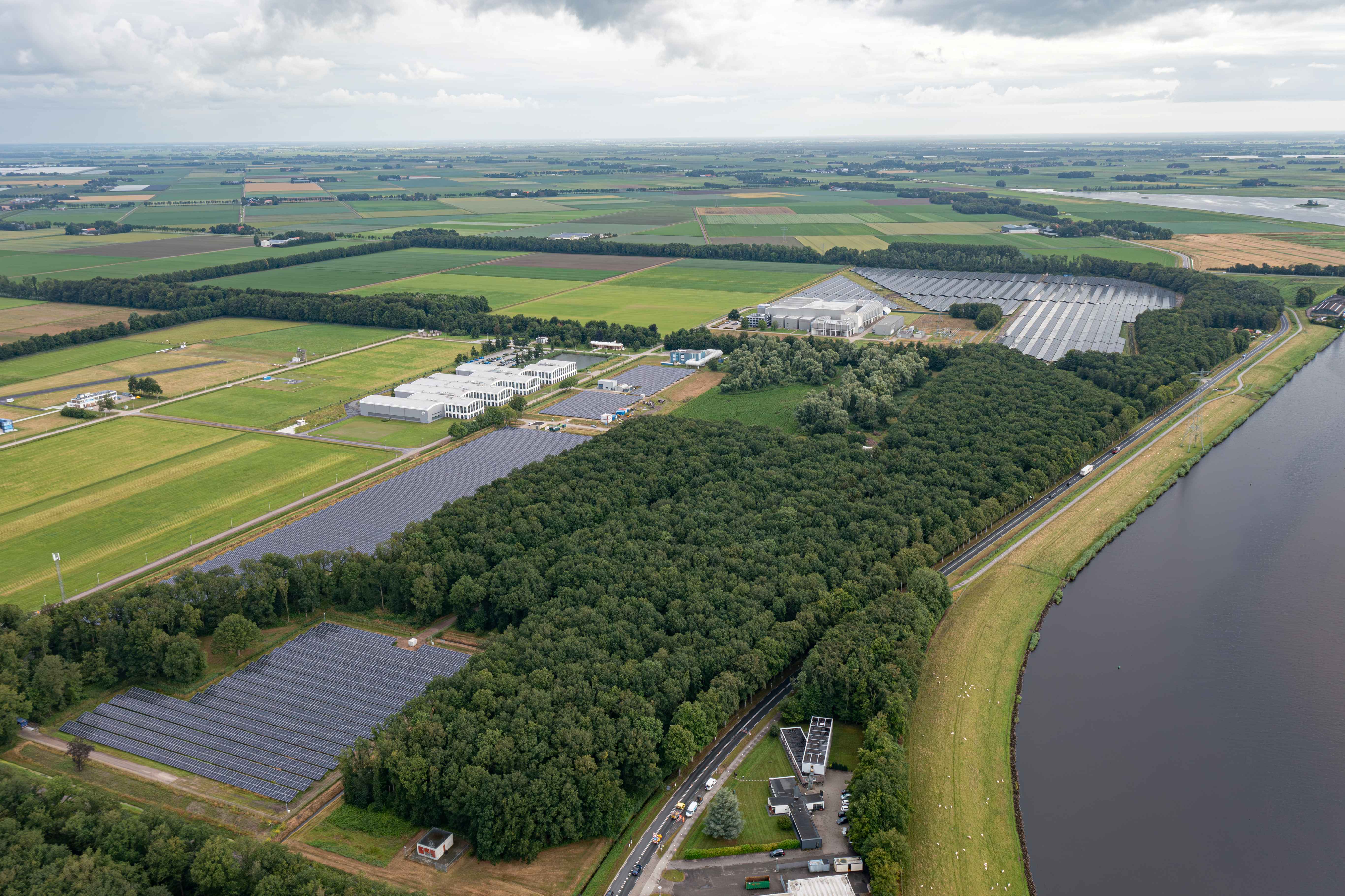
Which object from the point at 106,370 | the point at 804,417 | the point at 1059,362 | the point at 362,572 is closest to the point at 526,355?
the point at 804,417

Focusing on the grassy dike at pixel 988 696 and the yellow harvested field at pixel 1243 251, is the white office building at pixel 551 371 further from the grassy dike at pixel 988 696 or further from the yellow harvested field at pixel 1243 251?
the yellow harvested field at pixel 1243 251

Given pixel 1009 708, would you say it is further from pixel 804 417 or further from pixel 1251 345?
pixel 1251 345

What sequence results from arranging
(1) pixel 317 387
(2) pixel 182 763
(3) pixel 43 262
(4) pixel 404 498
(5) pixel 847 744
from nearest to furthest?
(2) pixel 182 763
(5) pixel 847 744
(4) pixel 404 498
(1) pixel 317 387
(3) pixel 43 262

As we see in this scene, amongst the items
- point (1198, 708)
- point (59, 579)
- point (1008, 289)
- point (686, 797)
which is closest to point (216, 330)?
point (59, 579)

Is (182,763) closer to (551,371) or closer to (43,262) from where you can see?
(551,371)

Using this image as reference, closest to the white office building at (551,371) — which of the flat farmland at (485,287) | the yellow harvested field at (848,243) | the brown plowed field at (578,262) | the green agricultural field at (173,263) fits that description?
the flat farmland at (485,287)

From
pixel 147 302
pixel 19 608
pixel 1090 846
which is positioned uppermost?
pixel 147 302

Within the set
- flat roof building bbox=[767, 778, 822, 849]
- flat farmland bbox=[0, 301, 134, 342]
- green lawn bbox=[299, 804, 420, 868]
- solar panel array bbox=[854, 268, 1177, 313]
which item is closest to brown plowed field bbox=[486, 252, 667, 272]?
solar panel array bbox=[854, 268, 1177, 313]
